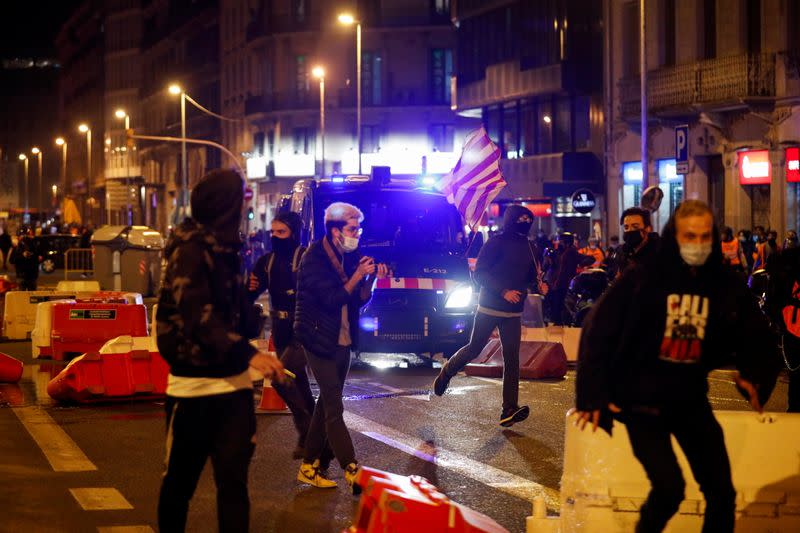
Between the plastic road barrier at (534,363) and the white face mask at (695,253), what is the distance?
32.2ft

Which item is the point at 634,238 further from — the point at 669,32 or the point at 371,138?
the point at 371,138

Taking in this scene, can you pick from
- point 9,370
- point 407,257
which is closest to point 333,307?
point 9,370

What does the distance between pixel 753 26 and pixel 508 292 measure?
86.8 ft

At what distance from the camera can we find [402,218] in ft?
61.0

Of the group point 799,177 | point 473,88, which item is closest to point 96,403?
point 799,177

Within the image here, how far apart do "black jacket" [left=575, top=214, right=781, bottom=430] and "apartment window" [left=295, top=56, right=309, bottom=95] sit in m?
69.6

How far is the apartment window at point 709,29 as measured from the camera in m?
37.9

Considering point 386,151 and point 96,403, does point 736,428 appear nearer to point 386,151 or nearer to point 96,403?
point 96,403

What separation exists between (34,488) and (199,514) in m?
1.47

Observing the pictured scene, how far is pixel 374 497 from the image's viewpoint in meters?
6.27

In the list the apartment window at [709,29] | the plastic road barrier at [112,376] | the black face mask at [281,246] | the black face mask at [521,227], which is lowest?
the plastic road barrier at [112,376]

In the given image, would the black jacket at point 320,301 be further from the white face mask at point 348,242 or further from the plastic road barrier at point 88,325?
the plastic road barrier at point 88,325

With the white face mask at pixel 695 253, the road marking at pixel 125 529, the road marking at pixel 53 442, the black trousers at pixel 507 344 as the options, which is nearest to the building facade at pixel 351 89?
the road marking at pixel 53 442

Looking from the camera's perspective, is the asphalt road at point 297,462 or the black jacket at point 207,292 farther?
the asphalt road at point 297,462
